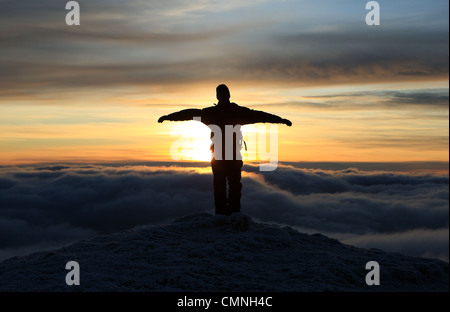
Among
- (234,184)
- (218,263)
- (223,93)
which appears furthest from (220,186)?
(218,263)

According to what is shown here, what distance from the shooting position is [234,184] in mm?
14055

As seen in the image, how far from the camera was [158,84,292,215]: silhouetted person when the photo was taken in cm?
1405

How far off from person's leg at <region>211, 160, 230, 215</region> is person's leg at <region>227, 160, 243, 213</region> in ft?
0.48

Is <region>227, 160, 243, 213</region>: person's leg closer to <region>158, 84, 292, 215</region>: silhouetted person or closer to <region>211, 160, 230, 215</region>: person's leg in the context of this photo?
<region>158, 84, 292, 215</region>: silhouetted person

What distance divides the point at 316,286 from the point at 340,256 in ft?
8.19

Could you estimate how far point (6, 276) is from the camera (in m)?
10.2

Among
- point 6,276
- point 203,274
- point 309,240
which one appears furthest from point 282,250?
point 6,276

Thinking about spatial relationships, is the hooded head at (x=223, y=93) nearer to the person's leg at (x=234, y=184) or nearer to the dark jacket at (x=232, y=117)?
the dark jacket at (x=232, y=117)

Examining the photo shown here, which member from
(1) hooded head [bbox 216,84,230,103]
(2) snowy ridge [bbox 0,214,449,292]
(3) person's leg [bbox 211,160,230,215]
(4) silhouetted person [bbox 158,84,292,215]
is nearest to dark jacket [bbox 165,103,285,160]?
(4) silhouetted person [bbox 158,84,292,215]

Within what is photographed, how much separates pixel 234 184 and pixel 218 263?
3877 millimetres

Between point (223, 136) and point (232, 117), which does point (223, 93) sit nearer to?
point (232, 117)

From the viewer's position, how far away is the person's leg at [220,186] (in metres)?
14.1

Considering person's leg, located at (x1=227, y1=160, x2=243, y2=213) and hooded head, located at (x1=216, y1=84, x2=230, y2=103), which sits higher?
hooded head, located at (x1=216, y1=84, x2=230, y2=103)
